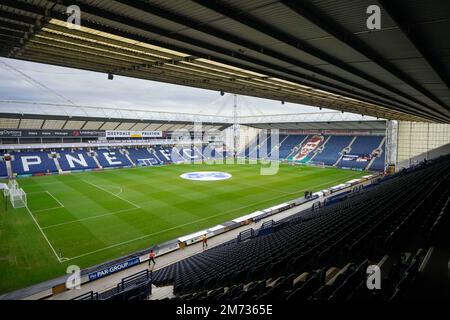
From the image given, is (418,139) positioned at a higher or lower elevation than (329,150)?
higher

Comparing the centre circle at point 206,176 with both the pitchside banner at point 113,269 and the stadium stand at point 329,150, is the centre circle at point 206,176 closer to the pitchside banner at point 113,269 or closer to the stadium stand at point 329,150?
the stadium stand at point 329,150

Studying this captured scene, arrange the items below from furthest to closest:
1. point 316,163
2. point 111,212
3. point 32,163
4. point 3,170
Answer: point 316,163 < point 32,163 < point 3,170 < point 111,212

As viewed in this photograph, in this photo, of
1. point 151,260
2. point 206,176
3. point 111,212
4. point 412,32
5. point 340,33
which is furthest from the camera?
point 206,176

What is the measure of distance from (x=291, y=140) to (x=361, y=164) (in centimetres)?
2012

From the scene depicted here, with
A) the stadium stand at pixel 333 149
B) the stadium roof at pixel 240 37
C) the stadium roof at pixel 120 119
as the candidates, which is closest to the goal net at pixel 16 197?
the stadium roof at pixel 120 119

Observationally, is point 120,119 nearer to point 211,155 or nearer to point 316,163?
point 211,155

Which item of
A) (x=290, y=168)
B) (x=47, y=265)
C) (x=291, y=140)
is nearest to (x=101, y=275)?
(x=47, y=265)

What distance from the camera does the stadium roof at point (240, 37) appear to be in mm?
5090

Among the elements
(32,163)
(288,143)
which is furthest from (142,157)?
(288,143)

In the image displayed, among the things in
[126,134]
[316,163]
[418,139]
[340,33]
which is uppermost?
[340,33]

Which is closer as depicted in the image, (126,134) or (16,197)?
(16,197)

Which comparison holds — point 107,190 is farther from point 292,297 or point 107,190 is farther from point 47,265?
point 292,297

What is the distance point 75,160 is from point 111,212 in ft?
96.0

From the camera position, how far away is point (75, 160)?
4931 cm
